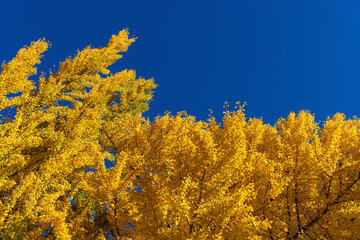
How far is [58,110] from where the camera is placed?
38.8 feet

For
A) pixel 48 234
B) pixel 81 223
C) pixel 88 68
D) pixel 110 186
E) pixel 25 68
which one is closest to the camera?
pixel 110 186

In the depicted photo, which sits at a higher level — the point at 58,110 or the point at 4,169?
the point at 58,110

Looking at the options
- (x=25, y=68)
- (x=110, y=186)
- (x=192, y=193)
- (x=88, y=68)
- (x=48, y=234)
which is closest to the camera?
(x=192, y=193)

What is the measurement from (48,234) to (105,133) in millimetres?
6817

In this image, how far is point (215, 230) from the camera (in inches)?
173

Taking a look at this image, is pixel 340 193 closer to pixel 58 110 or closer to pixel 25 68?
pixel 58 110

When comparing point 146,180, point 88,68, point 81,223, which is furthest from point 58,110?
point 146,180

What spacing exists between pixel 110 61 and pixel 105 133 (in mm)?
6765

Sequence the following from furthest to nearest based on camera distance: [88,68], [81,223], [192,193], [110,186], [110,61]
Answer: [110,61]
[88,68]
[81,223]
[110,186]
[192,193]

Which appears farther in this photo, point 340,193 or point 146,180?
point 146,180

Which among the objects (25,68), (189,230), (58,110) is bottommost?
(189,230)

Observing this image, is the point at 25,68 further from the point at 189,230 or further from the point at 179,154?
the point at 189,230

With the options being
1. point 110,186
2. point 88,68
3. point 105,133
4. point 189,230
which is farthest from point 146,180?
point 88,68

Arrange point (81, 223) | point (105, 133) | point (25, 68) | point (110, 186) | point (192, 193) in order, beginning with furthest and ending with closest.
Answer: point (105, 133), point (25, 68), point (81, 223), point (110, 186), point (192, 193)
